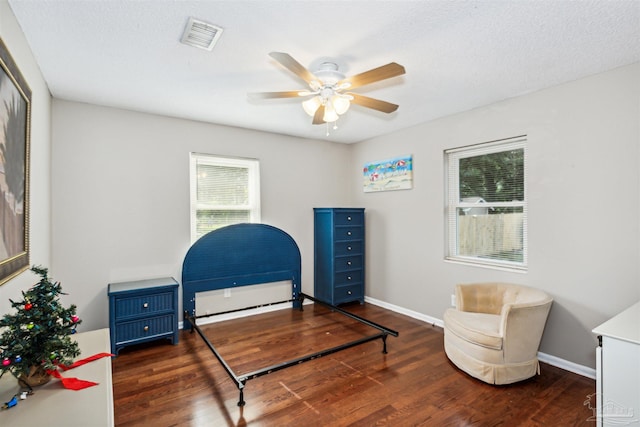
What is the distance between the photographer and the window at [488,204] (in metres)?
3.04

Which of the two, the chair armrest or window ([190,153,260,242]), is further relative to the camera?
window ([190,153,260,242])

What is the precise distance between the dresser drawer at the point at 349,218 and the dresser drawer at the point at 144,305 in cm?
220

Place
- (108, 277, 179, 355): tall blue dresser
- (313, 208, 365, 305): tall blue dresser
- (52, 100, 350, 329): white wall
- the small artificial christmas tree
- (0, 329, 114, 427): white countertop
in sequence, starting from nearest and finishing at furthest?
(0, 329, 114, 427): white countertop
the small artificial christmas tree
(108, 277, 179, 355): tall blue dresser
(52, 100, 350, 329): white wall
(313, 208, 365, 305): tall blue dresser

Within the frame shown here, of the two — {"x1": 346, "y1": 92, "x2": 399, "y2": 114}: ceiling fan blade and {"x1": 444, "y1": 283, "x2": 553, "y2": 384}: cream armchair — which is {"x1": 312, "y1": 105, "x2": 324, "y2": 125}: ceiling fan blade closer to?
{"x1": 346, "y1": 92, "x2": 399, "y2": 114}: ceiling fan blade

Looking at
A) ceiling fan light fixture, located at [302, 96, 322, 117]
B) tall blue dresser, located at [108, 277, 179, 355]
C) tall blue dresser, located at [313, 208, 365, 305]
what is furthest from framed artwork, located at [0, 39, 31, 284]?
tall blue dresser, located at [313, 208, 365, 305]

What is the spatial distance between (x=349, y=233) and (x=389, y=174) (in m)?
0.98

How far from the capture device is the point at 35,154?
7.33 feet

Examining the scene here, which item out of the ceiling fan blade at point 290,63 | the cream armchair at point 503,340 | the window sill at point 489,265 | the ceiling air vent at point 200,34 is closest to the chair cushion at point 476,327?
the cream armchair at point 503,340

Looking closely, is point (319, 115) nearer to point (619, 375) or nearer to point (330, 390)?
point (330, 390)

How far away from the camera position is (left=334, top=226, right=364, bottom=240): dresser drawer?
4.27 meters

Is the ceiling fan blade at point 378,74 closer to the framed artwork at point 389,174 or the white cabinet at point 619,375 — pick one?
the white cabinet at point 619,375

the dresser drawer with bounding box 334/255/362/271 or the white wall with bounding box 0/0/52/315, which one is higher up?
the white wall with bounding box 0/0/52/315

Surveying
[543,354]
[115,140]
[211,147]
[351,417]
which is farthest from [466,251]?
[115,140]

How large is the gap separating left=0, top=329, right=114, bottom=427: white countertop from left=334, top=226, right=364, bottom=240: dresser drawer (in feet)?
10.3
